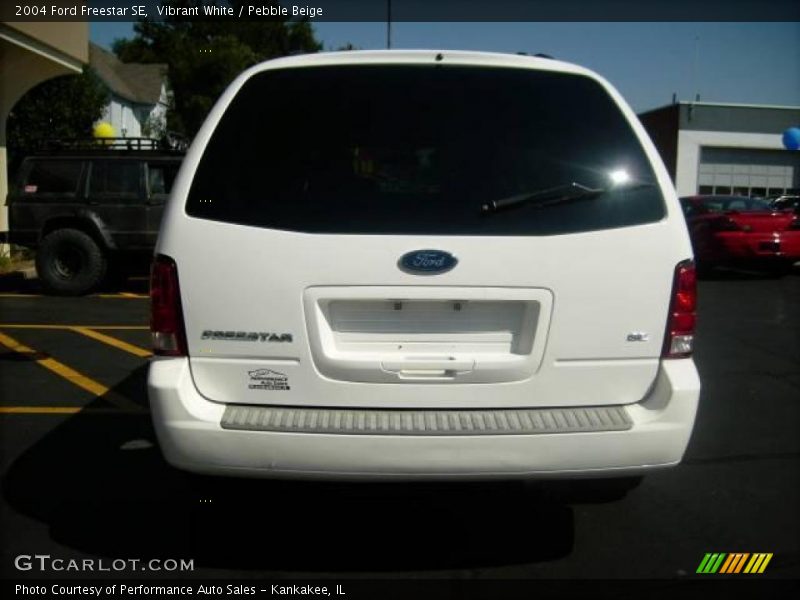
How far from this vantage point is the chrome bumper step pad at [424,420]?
104 inches

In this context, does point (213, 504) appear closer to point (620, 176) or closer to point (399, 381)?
point (399, 381)

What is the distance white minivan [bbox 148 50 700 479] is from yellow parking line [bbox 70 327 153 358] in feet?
14.8

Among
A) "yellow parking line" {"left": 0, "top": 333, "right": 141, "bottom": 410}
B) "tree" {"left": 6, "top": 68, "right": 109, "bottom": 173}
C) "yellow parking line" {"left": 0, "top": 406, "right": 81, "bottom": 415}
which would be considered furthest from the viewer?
"tree" {"left": 6, "top": 68, "right": 109, "bottom": 173}

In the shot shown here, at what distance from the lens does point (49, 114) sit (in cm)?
1958

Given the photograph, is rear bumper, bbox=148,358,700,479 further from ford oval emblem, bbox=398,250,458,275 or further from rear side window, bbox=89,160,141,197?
rear side window, bbox=89,160,141,197

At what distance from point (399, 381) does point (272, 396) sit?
1.45 feet

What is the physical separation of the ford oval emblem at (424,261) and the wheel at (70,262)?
890 cm

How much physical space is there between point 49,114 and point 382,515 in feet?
62.5

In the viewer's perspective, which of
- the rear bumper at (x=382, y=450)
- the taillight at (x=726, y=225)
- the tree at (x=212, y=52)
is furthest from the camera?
the tree at (x=212, y=52)

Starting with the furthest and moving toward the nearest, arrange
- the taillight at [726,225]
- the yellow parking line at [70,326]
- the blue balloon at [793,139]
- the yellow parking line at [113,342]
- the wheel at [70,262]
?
the blue balloon at [793,139] → the taillight at [726,225] → the wheel at [70,262] → the yellow parking line at [70,326] → the yellow parking line at [113,342]

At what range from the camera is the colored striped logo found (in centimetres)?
309

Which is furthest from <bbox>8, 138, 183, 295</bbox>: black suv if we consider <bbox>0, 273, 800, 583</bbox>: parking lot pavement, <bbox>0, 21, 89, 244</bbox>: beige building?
<bbox>0, 273, 800, 583</bbox>: parking lot pavement

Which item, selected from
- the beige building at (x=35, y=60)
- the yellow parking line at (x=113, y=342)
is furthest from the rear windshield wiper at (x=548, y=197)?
the beige building at (x=35, y=60)

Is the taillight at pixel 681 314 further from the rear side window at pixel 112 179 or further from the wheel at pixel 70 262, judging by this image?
the wheel at pixel 70 262
